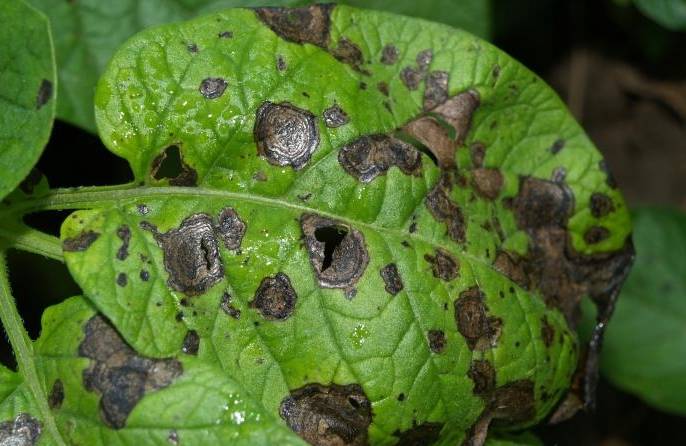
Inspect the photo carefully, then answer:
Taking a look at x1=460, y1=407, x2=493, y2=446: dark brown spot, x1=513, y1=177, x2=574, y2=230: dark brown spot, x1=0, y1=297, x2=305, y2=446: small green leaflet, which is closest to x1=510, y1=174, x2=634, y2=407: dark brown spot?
x1=513, y1=177, x2=574, y2=230: dark brown spot

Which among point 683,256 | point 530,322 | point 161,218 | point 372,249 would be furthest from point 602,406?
point 161,218

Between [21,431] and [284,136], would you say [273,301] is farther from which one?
[21,431]

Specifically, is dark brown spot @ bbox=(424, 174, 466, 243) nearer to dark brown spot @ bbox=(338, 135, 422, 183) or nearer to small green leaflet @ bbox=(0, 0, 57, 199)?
dark brown spot @ bbox=(338, 135, 422, 183)

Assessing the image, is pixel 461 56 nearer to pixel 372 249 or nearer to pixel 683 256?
pixel 372 249

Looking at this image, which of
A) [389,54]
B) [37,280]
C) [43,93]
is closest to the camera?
[43,93]

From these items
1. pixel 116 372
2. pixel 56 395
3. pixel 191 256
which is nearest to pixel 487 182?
pixel 191 256

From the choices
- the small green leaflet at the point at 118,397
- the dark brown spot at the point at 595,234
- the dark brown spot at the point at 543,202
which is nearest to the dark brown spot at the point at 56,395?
the small green leaflet at the point at 118,397

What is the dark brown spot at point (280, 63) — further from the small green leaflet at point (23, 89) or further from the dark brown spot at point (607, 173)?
the dark brown spot at point (607, 173)
